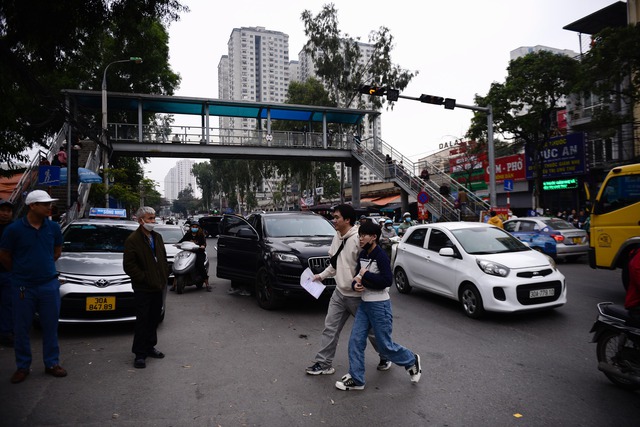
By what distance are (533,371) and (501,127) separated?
68.0 ft

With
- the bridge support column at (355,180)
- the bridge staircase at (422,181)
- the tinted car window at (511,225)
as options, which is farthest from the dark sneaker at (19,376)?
the bridge support column at (355,180)

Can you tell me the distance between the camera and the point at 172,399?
13.2 ft

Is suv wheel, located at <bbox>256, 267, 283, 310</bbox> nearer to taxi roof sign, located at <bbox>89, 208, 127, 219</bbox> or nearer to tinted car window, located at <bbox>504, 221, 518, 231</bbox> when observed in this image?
taxi roof sign, located at <bbox>89, 208, 127, 219</bbox>

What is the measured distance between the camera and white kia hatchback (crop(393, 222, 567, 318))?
6.61m

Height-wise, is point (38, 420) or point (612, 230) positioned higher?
point (612, 230)

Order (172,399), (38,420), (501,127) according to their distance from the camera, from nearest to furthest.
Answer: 1. (38,420)
2. (172,399)
3. (501,127)

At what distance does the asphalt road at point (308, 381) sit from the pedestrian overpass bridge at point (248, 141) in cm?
1658

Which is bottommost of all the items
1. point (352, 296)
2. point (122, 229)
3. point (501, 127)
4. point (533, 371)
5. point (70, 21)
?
point (533, 371)

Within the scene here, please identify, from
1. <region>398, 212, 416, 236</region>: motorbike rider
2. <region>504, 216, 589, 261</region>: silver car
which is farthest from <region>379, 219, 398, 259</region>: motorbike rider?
<region>504, 216, 589, 261</region>: silver car

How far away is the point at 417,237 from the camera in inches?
352

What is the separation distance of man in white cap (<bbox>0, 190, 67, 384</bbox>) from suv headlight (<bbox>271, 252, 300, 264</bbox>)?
355 centimetres

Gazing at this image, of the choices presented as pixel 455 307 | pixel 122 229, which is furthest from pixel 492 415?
pixel 122 229

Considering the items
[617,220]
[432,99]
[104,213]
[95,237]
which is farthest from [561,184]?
[95,237]

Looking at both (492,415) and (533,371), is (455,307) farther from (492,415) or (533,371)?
(492,415)
